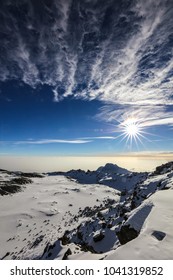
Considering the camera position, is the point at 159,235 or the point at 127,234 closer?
the point at 159,235

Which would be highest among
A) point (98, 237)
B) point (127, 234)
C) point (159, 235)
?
point (159, 235)

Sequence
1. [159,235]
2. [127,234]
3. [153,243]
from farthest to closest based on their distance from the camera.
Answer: [127,234], [159,235], [153,243]

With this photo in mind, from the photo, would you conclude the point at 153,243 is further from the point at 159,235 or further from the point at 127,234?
the point at 127,234

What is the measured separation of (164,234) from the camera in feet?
32.7

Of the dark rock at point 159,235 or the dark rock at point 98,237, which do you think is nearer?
the dark rock at point 159,235

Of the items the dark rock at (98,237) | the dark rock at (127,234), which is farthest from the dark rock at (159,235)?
the dark rock at (98,237)

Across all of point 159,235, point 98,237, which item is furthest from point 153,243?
point 98,237

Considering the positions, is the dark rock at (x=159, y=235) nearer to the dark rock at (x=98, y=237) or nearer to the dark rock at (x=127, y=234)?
the dark rock at (x=127, y=234)

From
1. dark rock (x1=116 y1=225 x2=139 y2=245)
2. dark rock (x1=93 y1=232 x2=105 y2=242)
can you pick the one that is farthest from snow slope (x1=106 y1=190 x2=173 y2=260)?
dark rock (x1=93 y1=232 x2=105 y2=242)

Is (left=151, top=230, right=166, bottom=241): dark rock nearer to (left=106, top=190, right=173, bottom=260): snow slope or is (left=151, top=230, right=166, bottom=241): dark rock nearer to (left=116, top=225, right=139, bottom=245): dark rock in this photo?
(left=106, top=190, right=173, bottom=260): snow slope

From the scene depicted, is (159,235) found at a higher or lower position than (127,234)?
higher

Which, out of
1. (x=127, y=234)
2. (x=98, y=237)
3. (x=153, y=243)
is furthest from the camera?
(x=98, y=237)
